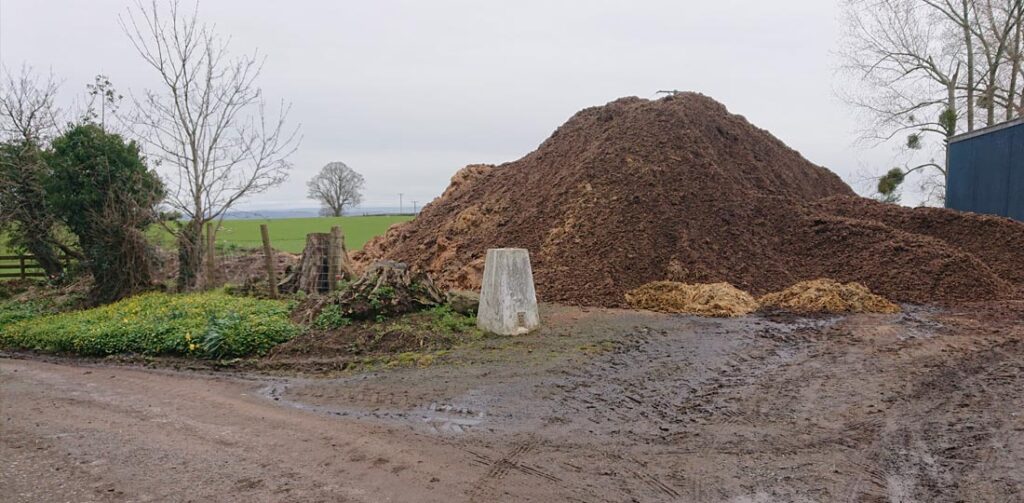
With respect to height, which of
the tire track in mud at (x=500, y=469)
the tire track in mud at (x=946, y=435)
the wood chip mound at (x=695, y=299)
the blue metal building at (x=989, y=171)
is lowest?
the tire track in mud at (x=500, y=469)

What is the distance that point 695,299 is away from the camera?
31.2 feet

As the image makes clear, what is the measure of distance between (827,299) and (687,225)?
327cm

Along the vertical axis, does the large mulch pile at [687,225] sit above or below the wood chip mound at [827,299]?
above

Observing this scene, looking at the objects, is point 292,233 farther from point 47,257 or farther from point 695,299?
point 695,299

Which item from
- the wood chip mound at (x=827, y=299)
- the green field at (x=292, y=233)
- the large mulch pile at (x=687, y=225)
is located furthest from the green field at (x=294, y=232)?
the wood chip mound at (x=827, y=299)

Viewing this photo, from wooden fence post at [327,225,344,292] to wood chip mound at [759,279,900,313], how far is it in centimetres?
748

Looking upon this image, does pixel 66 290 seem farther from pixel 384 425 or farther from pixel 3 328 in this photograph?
pixel 384 425

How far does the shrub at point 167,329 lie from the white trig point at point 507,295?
263cm

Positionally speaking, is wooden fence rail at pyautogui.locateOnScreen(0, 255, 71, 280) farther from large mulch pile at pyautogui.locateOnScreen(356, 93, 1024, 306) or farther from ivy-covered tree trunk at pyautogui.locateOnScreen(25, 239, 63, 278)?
large mulch pile at pyautogui.locateOnScreen(356, 93, 1024, 306)

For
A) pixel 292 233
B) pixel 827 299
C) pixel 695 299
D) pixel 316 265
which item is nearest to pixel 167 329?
pixel 316 265

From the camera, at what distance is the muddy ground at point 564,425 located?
3625mm

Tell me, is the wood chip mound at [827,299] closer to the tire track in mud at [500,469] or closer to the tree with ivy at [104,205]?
the tire track in mud at [500,469]

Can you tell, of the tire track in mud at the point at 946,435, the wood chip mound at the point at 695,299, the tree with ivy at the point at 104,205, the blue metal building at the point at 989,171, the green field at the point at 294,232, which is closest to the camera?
the tire track in mud at the point at 946,435

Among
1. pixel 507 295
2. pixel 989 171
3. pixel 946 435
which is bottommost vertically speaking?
pixel 946 435
